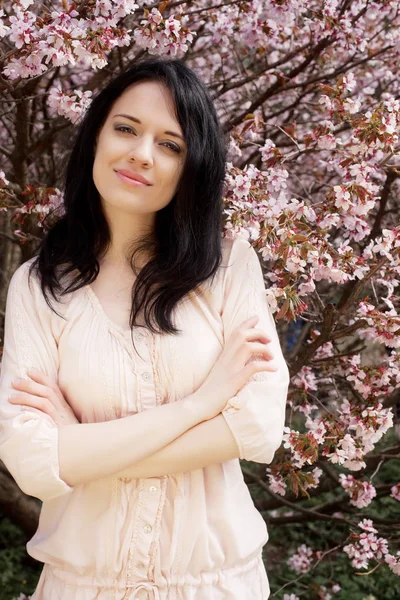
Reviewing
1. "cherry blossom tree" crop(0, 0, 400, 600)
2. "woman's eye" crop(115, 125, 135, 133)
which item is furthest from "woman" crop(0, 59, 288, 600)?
"cherry blossom tree" crop(0, 0, 400, 600)

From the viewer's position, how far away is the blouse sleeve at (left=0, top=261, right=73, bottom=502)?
1658mm

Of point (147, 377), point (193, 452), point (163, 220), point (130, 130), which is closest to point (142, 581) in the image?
point (193, 452)

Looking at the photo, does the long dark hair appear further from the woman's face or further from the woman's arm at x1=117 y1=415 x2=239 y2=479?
the woman's arm at x1=117 y1=415 x2=239 y2=479

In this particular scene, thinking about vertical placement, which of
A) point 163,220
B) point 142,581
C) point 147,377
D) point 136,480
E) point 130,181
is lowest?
point 142,581

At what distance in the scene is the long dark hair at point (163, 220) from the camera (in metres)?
1.93

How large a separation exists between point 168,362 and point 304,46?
2002mm

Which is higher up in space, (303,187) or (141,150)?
(141,150)

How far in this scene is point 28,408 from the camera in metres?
1.71

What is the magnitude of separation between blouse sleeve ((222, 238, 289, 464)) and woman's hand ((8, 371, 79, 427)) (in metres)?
0.39

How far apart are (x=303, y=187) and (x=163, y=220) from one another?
1.03 m

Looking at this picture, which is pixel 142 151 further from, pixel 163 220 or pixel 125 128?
pixel 163 220

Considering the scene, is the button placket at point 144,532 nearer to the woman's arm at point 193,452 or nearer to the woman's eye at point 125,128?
the woman's arm at point 193,452

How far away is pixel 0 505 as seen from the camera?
338cm

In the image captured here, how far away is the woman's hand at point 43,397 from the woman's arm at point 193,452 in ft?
0.64
